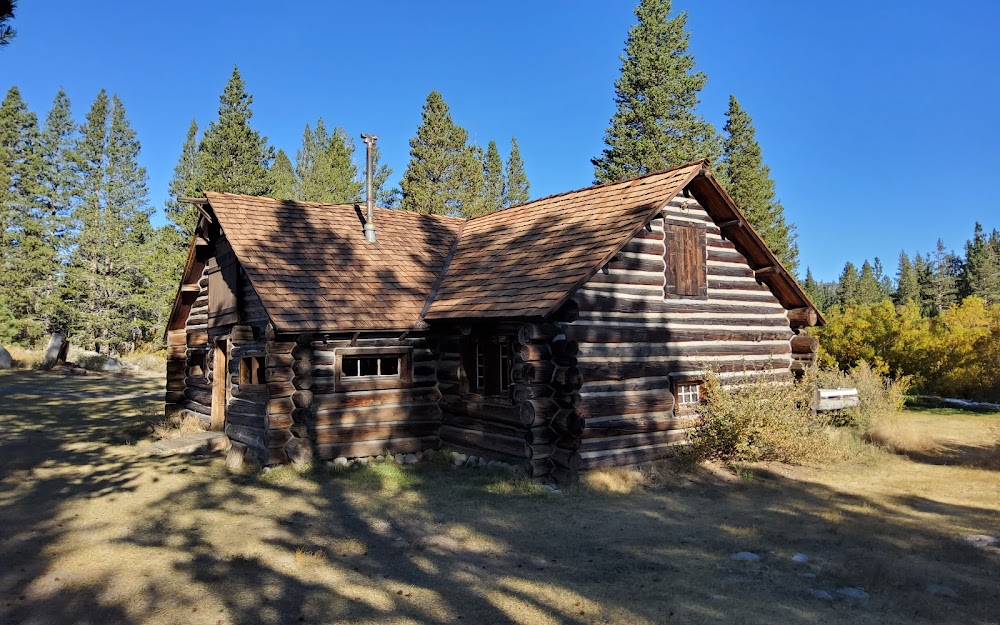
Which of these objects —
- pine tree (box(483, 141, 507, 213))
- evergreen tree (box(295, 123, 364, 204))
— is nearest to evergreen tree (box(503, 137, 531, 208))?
pine tree (box(483, 141, 507, 213))

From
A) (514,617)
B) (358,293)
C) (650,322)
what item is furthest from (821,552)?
(358,293)

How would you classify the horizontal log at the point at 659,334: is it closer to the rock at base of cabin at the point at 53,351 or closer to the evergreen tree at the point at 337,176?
the rock at base of cabin at the point at 53,351

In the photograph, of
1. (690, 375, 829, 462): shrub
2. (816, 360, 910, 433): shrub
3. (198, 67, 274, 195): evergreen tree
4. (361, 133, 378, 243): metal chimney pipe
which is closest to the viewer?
(690, 375, 829, 462): shrub

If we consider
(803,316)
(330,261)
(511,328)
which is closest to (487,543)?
(511,328)

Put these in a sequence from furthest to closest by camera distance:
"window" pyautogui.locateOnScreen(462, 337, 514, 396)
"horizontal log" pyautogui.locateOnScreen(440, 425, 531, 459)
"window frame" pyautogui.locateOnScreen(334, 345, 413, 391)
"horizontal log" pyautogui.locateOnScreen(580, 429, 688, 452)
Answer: "window frame" pyautogui.locateOnScreen(334, 345, 413, 391), "window" pyautogui.locateOnScreen(462, 337, 514, 396), "horizontal log" pyautogui.locateOnScreen(440, 425, 531, 459), "horizontal log" pyautogui.locateOnScreen(580, 429, 688, 452)

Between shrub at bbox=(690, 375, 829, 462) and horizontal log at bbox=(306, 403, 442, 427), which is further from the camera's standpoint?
horizontal log at bbox=(306, 403, 442, 427)

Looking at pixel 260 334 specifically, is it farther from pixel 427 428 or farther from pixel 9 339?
pixel 9 339

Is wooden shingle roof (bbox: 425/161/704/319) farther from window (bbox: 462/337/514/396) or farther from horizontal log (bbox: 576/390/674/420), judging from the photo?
horizontal log (bbox: 576/390/674/420)

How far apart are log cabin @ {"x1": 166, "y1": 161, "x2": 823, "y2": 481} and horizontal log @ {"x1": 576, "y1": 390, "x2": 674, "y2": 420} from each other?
0.04 m

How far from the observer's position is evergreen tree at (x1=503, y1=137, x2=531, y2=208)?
59497 millimetres

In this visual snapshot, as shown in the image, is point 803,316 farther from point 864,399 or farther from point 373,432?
point 373,432

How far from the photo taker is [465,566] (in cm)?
747

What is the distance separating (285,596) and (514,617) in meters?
2.40

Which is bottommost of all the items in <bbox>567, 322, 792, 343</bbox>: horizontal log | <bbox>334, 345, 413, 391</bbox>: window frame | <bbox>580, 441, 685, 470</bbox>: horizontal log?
<bbox>580, 441, 685, 470</bbox>: horizontal log
